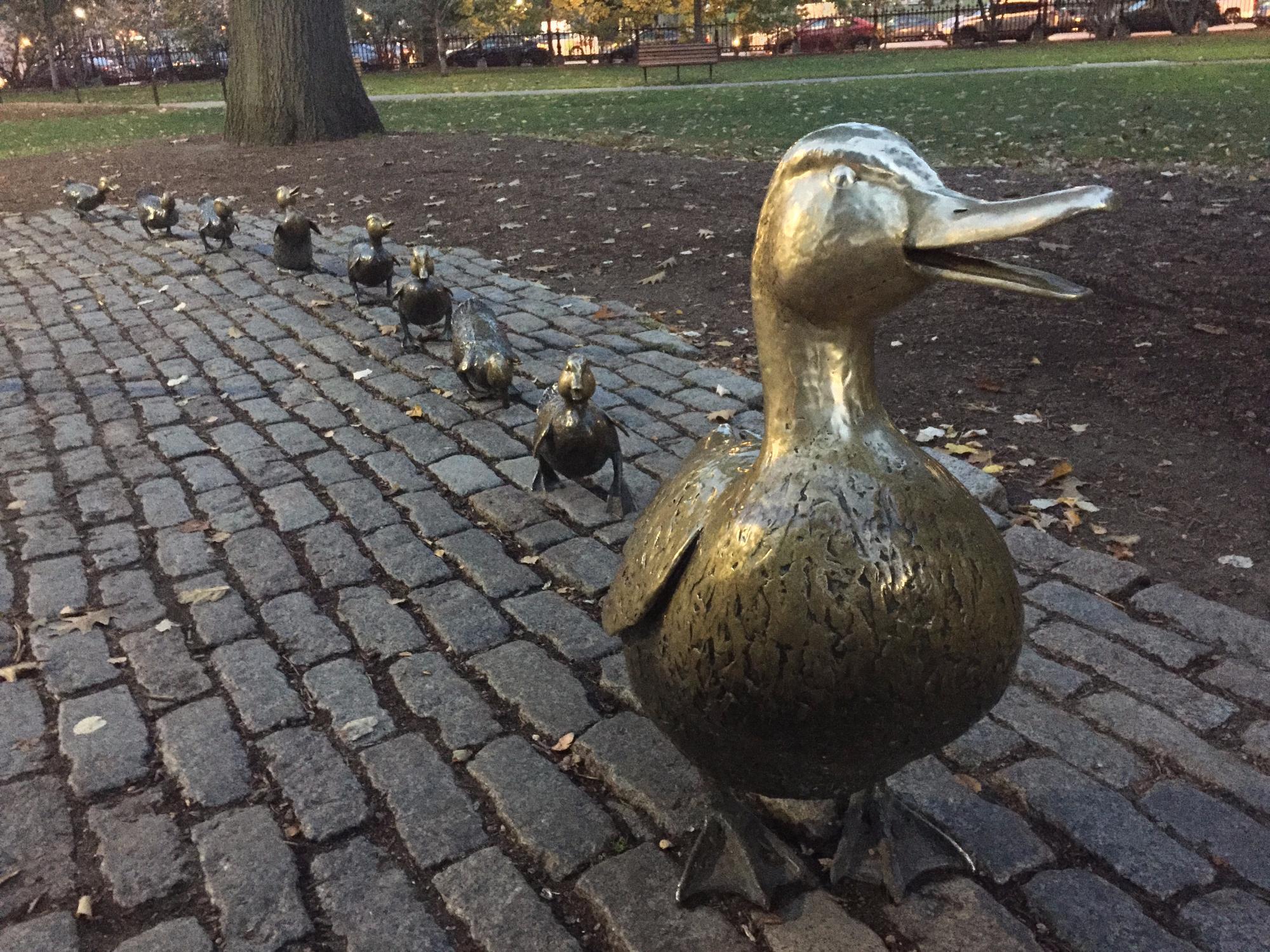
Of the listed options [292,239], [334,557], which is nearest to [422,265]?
[292,239]

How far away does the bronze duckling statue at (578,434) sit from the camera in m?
4.03

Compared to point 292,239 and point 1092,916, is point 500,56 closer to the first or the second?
point 292,239

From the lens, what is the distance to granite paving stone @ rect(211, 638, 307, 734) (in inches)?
123

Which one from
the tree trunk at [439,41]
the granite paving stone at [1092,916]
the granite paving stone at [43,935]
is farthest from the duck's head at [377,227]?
the tree trunk at [439,41]

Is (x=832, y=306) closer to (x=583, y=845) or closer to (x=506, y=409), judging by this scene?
(x=583, y=845)

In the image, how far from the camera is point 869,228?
1.74 meters

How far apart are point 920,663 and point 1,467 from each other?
4.75 metres

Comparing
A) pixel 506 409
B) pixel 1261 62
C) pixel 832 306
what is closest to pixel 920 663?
pixel 832 306

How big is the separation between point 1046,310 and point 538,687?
4.68 meters

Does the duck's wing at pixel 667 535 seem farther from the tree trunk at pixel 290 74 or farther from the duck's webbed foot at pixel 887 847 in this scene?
the tree trunk at pixel 290 74

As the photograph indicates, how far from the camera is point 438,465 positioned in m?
4.76

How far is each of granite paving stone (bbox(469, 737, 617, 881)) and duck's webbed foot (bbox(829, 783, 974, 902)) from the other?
0.60 m

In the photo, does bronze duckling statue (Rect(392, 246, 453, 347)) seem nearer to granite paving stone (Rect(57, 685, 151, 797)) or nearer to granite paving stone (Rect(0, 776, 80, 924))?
granite paving stone (Rect(57, 685, 151, 797))

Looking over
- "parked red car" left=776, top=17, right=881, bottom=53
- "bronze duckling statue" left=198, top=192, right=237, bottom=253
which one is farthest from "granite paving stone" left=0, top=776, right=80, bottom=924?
"parked red car" left=776, top=17, right=881, bottom=53
